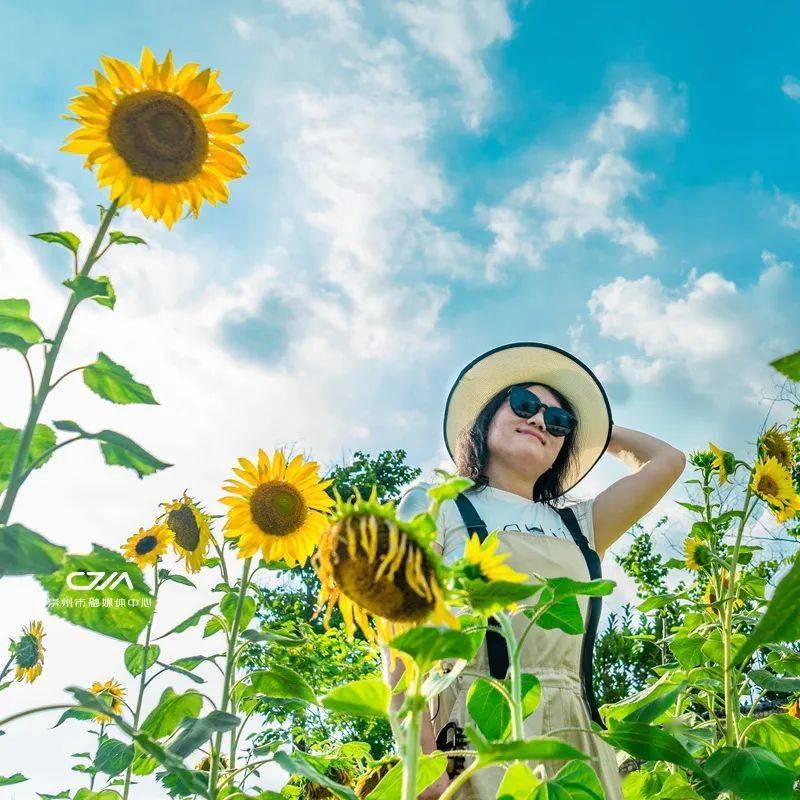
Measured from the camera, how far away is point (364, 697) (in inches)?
Answer: 33.9

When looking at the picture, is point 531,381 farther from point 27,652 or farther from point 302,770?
point 27,652

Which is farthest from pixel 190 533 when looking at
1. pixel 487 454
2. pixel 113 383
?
pixel 113 383

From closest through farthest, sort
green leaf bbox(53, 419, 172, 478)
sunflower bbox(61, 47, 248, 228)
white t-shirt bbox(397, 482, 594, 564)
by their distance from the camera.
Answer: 1. green leaf bbox(53, 419, 172, 478)
2. sunflower bbox(61, 47, 248, 228)
3. white t-shirt bbox(397, 482, 594, 564)

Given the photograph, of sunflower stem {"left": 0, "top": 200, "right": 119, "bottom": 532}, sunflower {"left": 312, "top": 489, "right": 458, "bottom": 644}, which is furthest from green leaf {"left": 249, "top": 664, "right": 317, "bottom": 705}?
sunflower {"left": 312, "top": 489, "right": 458, "bottom": 644}

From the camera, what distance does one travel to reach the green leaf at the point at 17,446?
49.0 inches

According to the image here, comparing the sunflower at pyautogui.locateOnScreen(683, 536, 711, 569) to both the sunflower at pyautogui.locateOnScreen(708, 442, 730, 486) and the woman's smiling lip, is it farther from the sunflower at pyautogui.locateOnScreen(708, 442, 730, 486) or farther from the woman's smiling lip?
the woman's smiling lip

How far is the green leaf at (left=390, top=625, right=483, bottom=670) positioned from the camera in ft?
2.36

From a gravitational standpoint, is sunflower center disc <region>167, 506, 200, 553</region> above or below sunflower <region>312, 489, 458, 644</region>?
above

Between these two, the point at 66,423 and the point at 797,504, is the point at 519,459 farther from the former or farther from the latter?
the point at 66,423

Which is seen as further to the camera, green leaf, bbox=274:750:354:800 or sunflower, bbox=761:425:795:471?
sunflower, bbox=761:425:795:471

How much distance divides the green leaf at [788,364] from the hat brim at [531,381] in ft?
7.96

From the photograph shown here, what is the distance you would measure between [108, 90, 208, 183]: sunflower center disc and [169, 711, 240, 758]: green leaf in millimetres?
1082

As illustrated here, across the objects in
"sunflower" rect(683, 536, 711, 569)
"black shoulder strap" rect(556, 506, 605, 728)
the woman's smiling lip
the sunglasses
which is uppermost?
the sunglasses

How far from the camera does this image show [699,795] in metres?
1.82
